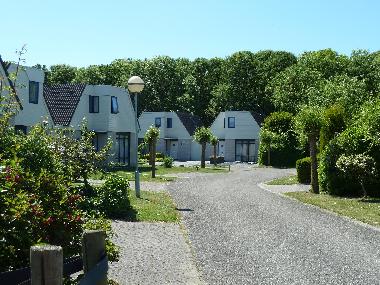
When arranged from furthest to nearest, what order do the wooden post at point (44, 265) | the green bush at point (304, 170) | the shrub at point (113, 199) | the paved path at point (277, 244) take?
the green bush at point (304, 170) < the shrub at point (113, 199) < the paved path at point (277, 244) < the wooden post at point (44, 265)

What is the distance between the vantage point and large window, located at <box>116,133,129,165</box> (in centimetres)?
4622

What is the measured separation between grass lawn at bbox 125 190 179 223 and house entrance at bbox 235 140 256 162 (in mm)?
46785

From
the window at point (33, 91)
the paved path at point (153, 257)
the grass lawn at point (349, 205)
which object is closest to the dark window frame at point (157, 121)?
the window at point (33, 91)

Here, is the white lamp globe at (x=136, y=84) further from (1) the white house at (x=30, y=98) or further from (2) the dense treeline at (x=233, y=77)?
(2) the dense treeline at (x=233, y=77)

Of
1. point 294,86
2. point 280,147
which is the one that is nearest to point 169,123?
point 294,86

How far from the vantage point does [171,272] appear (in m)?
9.50

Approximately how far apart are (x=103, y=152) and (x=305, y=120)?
34.5ft

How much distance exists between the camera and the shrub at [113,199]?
1625cm

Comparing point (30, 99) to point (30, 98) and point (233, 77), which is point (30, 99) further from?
point (233, 77)

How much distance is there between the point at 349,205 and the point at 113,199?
9.43 metres

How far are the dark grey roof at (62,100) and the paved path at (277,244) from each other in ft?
72.3

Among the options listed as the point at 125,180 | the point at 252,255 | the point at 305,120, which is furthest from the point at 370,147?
the point at 252,255

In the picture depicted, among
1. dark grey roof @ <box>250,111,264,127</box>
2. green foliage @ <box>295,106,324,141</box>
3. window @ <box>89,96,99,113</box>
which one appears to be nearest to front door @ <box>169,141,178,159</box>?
dark grey roof @ <box>250,111,264,127</box>

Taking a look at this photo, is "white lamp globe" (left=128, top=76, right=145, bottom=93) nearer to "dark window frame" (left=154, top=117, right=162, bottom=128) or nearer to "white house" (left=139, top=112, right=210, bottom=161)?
"white house" (left=139, top=112, right=210, bottom=161)
